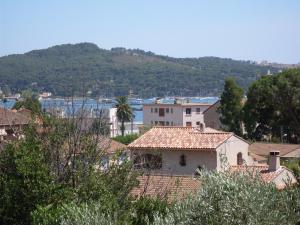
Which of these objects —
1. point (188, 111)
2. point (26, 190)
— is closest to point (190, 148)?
point (26, 190)

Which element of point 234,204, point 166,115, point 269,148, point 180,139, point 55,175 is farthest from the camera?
point 166,115

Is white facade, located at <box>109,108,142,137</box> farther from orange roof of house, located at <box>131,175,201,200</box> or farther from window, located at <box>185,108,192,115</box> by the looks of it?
window, located at <box>185,108,192,115</box>

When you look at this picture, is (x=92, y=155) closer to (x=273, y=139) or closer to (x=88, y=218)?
(x=88, y=218)

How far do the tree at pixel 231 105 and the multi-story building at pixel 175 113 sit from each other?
20627mm

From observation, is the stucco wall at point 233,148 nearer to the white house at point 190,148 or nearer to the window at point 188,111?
the white house at point 190,148

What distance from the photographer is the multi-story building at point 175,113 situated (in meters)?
91.4

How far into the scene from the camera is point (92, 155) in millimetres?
14516

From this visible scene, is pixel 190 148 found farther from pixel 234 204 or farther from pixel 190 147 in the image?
pixel 234 204

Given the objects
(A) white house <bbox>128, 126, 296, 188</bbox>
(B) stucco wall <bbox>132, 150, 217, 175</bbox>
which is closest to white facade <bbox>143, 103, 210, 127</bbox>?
(A) white house <bbox>128, 126, 296, 188</bbox>

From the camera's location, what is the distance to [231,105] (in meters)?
70.0

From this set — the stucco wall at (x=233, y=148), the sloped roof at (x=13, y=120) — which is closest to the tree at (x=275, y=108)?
the stucco wall at (x=233, y=148)

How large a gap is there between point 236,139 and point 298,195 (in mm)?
29630

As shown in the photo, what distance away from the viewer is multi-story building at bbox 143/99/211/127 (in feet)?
300

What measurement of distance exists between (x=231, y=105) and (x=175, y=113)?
22726mm
